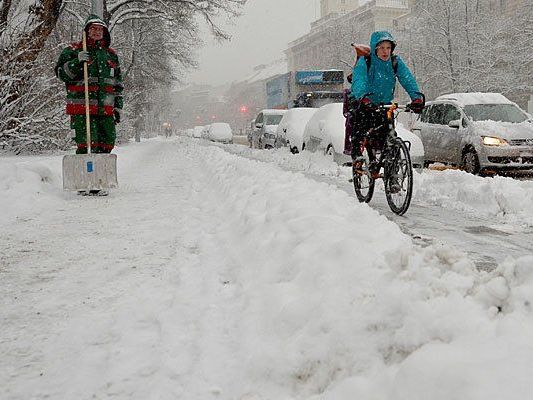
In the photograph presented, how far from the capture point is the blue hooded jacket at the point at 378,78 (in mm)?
5246

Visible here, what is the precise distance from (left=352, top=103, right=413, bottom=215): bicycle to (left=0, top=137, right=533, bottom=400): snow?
135 cm

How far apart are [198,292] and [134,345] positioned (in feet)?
2.07

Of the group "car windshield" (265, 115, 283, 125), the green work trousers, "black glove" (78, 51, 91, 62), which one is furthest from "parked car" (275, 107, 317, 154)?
"black glove" (78, 51, 91, 62)

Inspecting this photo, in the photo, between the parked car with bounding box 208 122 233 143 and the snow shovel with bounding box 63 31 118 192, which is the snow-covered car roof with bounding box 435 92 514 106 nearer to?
the snow shovel with bounding box 63 31 118 192

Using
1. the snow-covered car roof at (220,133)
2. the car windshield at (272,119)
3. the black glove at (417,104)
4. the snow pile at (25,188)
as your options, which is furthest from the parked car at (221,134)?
the black glove at (417,104)

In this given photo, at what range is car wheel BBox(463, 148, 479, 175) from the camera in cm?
924

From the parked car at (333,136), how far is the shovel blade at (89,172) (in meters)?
5.27

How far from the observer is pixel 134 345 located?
6.73 ft

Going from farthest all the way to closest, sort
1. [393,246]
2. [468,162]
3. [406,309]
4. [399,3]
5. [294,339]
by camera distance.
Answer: [399,3] → [468,162] → [393,246] → [294,339] → [406,309]

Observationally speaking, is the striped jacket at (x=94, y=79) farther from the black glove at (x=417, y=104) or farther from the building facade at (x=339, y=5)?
the building facade at (x=339, y=5)

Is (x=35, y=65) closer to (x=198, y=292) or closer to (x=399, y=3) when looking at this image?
(x=198, y=292)

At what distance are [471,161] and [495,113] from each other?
1361 millimetres

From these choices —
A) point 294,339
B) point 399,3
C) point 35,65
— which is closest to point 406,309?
point 294,339

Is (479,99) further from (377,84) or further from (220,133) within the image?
(220,133)
